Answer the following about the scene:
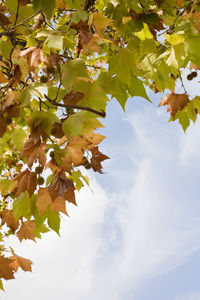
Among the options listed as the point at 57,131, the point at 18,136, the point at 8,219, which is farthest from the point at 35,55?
the point at 18,136

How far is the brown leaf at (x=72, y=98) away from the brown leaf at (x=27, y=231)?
1.08 meters

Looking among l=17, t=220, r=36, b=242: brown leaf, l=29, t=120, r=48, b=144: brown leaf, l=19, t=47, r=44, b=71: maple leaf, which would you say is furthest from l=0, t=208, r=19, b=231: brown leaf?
l=19, t=47, r=44, b=71: maple leaf

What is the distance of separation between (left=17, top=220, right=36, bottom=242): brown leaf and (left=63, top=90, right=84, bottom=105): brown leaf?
1078 millimetres

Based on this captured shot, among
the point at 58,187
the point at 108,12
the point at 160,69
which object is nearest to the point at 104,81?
the point at 160,69

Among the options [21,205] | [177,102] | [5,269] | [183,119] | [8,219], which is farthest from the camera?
[183,119]

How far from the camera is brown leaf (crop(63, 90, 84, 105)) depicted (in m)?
2.00

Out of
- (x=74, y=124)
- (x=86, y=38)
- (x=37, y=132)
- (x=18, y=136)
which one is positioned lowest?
(x=74, y=124)

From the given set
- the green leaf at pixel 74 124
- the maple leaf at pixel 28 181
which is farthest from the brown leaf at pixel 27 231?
the green leaf at pixel 74 124

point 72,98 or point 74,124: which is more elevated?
point 72,98

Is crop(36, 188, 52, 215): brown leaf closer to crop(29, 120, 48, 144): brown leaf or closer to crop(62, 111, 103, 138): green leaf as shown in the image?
crop(29, 120, 48, 144): brown leaf

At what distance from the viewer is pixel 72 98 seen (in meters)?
2.01

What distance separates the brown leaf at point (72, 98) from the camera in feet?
6.57

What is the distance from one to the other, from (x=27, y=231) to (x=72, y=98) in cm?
124

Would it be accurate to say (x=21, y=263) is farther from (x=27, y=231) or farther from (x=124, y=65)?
(x=124, y=65)
